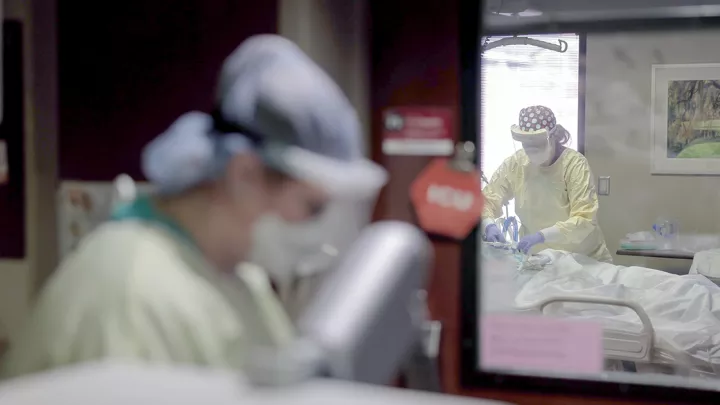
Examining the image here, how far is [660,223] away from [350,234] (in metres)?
1.43

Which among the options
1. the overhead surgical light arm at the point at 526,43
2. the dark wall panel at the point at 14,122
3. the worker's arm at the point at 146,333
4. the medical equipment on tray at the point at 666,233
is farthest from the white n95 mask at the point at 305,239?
the medical equipment on tray at the point at 666,233

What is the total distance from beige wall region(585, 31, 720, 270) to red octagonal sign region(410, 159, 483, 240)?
60 cm

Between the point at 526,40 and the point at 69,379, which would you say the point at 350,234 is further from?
the point at 526,40

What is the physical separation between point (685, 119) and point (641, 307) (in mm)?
600

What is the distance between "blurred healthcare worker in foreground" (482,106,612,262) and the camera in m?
1.08

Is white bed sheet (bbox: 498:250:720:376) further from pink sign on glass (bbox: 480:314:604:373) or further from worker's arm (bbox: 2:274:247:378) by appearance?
worker's arm (bbox: 2:274:247:378)

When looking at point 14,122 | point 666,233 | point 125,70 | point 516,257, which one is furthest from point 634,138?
point 14,122

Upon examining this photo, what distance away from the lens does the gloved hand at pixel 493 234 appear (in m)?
1.02

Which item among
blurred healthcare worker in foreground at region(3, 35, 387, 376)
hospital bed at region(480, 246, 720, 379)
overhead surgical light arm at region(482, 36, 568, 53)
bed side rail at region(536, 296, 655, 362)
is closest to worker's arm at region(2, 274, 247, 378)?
blurred healthcare worker in foreground at region(3, 35, 387, 376)

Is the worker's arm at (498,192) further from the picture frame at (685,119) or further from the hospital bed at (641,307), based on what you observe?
the picture frame at (685,119)

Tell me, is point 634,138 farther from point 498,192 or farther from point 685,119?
point 498,192

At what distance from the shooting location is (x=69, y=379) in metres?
0.73

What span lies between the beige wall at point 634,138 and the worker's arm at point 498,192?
444mm

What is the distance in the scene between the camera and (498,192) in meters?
1.03
